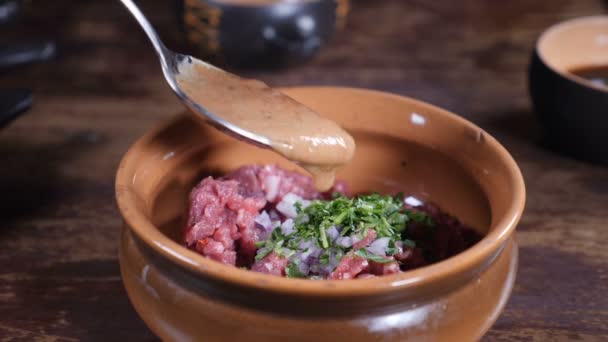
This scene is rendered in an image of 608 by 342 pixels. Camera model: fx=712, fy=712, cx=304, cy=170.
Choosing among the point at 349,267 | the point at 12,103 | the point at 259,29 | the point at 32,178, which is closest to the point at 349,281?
the point at 349,267

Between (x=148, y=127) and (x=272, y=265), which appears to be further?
(x=148, y=127)

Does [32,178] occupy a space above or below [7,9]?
below

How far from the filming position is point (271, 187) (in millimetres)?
1548

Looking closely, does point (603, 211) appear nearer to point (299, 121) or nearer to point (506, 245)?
point (506, 245)

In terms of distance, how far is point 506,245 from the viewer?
50.6 inches

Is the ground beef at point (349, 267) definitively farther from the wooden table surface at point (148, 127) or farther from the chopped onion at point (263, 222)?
the wooden table surface at point (148, 127)

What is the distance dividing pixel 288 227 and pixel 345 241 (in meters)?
0.14

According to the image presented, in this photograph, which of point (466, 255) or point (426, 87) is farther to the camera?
point (426, 87)

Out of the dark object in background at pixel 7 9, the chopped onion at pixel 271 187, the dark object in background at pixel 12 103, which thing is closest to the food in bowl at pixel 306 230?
the chopped onion at pixel 271 187

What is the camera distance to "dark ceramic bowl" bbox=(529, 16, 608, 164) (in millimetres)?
1954

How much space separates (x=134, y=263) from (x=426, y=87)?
60.9 inches

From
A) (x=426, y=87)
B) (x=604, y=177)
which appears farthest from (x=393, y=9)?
(x=604, y=177)

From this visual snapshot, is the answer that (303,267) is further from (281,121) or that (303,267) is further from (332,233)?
(281,121)

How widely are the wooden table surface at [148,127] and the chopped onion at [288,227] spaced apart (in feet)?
1.17
